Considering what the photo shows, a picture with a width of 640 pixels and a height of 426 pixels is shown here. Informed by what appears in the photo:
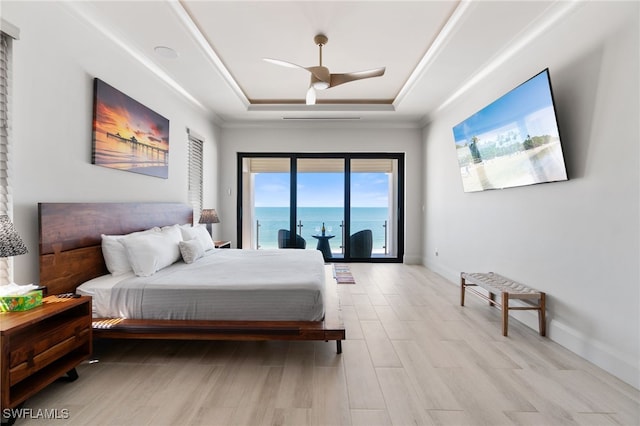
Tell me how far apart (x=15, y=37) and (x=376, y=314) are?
3.65 metres

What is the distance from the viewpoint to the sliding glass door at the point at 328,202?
19.5ft

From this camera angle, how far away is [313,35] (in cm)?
298

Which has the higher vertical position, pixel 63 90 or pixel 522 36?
→ pixel 522 36

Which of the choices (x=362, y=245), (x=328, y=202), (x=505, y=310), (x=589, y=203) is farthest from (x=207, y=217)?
(x=589, y=203)

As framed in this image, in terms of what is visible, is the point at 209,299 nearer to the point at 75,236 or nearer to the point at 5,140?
the point at 75,236

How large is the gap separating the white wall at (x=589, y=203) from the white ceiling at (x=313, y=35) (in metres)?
0.36

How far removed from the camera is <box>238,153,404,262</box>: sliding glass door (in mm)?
5930

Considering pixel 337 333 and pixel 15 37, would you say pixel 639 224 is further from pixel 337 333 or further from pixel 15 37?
pixel 15 37

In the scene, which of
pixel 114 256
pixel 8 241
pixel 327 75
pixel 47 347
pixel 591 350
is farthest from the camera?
pixel 327 75

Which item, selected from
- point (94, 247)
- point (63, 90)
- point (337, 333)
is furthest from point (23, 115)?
point (337, 333)

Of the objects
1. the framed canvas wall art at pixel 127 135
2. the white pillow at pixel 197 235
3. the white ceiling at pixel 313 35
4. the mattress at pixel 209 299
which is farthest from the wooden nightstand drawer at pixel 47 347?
the white ceiling at pixel 313 35

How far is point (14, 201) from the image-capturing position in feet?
6.38

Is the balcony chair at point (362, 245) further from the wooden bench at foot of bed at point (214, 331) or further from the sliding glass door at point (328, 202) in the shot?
the wooden bench at foot of bed at point (214, 331)

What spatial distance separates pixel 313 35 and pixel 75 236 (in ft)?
9.29
